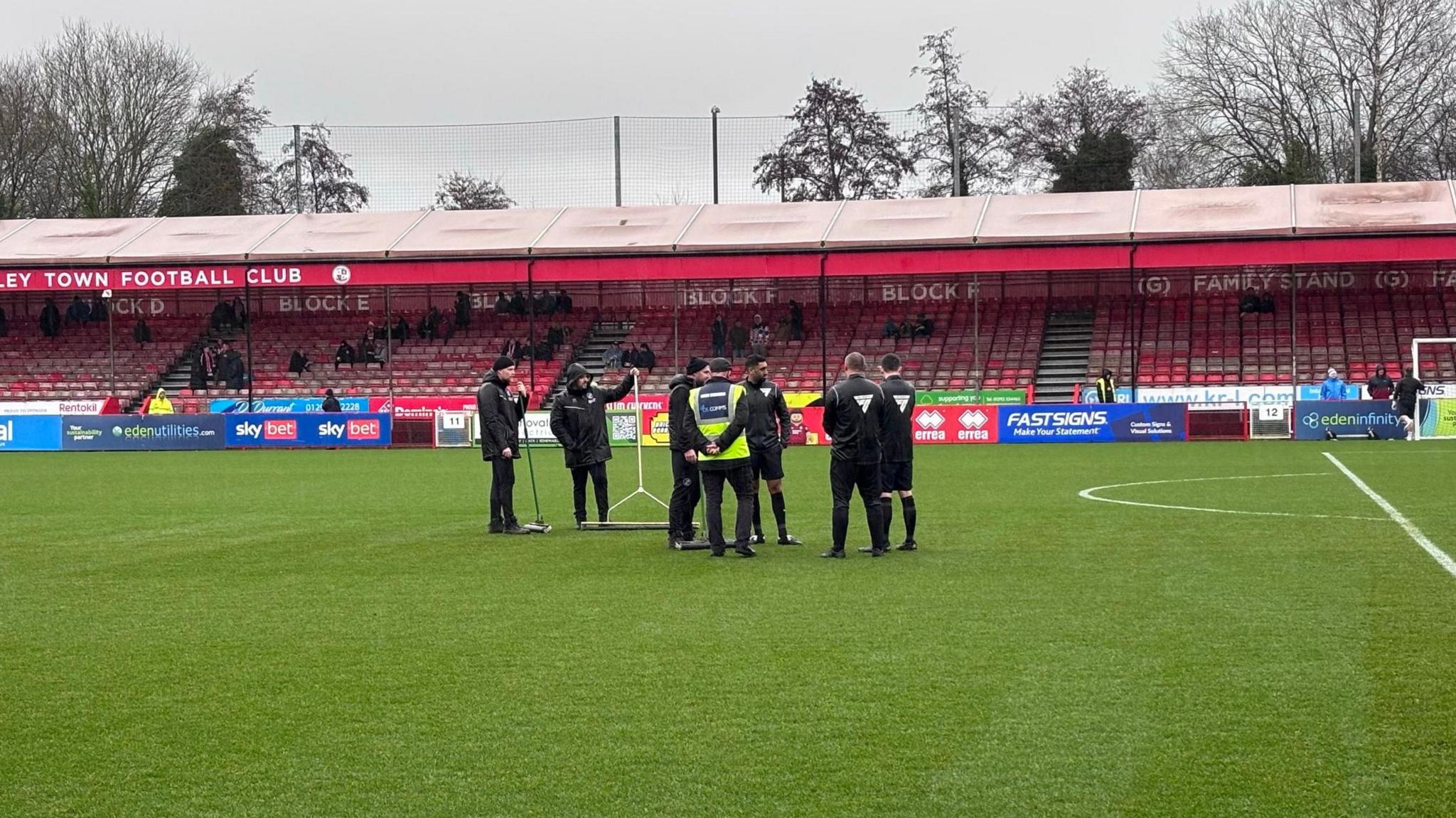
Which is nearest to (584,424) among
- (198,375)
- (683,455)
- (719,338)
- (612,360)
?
(683,455)

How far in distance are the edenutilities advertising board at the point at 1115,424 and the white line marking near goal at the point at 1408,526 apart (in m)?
11.2

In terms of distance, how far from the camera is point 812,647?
8.28 m

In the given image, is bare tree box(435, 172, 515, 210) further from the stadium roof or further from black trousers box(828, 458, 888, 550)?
black trousers box(828, 458, 888, 550)

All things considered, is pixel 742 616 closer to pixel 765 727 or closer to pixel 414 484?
pixel 765 727

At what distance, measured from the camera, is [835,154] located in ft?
197

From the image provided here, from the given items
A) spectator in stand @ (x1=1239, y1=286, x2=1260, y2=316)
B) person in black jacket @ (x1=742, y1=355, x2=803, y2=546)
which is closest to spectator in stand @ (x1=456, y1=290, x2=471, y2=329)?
spectator in stand @ (x1=1239, y1=286, x2=1260, y2=316)

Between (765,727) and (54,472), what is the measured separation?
22425 millimetres

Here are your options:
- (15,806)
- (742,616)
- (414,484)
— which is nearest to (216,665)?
(15,806)

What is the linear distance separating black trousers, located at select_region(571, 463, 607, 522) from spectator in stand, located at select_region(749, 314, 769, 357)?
87.1 feet

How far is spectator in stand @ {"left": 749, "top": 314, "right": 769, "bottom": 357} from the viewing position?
4207 centimetres

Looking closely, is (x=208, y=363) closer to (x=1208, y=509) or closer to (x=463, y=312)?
(x=463, y=312)

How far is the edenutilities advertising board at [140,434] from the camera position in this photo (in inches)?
1372

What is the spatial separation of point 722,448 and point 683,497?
2.81 feet

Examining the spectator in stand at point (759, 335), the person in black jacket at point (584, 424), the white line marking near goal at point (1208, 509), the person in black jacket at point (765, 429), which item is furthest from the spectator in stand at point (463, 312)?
the person in black jacket at point (765, 429)
